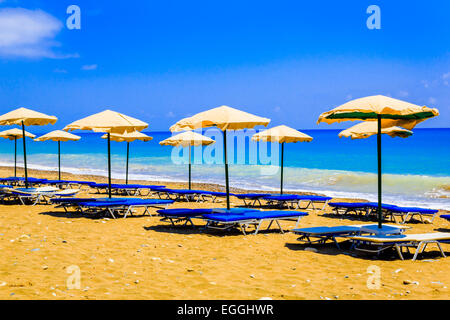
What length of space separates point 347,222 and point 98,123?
608cm

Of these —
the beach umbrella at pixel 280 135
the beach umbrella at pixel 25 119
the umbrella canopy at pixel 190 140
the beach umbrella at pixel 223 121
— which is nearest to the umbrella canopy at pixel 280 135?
the beach umbrella at pixel 280 135

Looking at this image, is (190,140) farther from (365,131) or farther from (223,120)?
(223,120)

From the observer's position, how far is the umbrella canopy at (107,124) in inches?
373

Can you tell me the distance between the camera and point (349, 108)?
6.79 m

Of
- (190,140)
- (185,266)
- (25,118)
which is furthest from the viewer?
(190,140)

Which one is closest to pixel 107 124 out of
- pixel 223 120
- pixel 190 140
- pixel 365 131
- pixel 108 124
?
pixel 108 124

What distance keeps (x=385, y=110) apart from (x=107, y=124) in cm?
567

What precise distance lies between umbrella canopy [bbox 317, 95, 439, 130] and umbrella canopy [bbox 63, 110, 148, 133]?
14.0ft

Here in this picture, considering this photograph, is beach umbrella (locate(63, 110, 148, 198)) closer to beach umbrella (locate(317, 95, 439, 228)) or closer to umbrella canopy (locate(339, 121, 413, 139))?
beach umbrella (locate(317, 95, 439, 228))

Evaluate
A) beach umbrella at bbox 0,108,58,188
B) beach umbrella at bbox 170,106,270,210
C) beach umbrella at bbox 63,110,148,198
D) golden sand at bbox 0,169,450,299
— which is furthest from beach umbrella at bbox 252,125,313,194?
beach umbrella at bbox 0,108,58,188

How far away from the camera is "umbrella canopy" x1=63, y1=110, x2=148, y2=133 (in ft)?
31.1

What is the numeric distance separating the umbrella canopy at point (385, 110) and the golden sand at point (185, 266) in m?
2.17

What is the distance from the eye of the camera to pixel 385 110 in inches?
259

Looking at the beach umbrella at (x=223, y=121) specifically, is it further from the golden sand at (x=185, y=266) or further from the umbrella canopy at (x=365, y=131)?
the umbrella canopy at (x=365, y=131)
